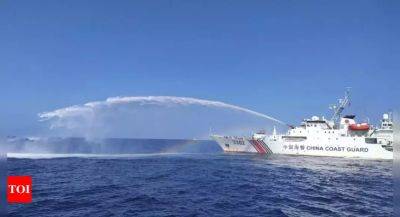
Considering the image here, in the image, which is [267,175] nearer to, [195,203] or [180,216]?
[195,203]

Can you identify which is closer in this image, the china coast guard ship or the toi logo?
the toi logo

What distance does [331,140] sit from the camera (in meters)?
69.1

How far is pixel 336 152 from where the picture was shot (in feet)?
225

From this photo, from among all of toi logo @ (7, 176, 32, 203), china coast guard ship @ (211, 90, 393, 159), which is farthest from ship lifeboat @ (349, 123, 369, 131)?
toi logo @ (7, 176, 32, 203)

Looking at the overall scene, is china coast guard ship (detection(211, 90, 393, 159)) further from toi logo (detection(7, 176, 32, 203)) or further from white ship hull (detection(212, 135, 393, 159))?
toi logo (detection(7, 176, 32, 203))

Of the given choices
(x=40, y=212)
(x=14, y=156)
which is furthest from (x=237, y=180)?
(x=14, y=156)

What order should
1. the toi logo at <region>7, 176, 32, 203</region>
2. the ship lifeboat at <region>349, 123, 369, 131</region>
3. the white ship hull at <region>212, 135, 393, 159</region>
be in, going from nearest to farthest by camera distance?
the toi logo at <region>7, 176, 32, 203</region> → the white ship hull at <region>212, 135, 393, 159</region> → the ship lifeboat at <region>349, 123, 369, 131</region>

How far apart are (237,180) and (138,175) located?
9.72 metres

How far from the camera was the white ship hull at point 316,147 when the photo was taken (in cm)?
6625

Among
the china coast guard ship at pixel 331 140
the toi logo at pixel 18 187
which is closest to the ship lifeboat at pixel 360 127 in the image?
the china coast guard ship at pixel 331 140

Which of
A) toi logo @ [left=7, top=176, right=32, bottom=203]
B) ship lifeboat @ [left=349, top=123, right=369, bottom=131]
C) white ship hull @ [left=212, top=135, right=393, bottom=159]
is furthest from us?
ship lifeboat @ [left=349, top=123, right=369, bottom=131]

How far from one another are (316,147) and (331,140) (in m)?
3.15

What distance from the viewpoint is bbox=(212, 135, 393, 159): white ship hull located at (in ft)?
217

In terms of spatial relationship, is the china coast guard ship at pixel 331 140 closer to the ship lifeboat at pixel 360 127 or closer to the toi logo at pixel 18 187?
the ship lifeboat at pixel 360 127
